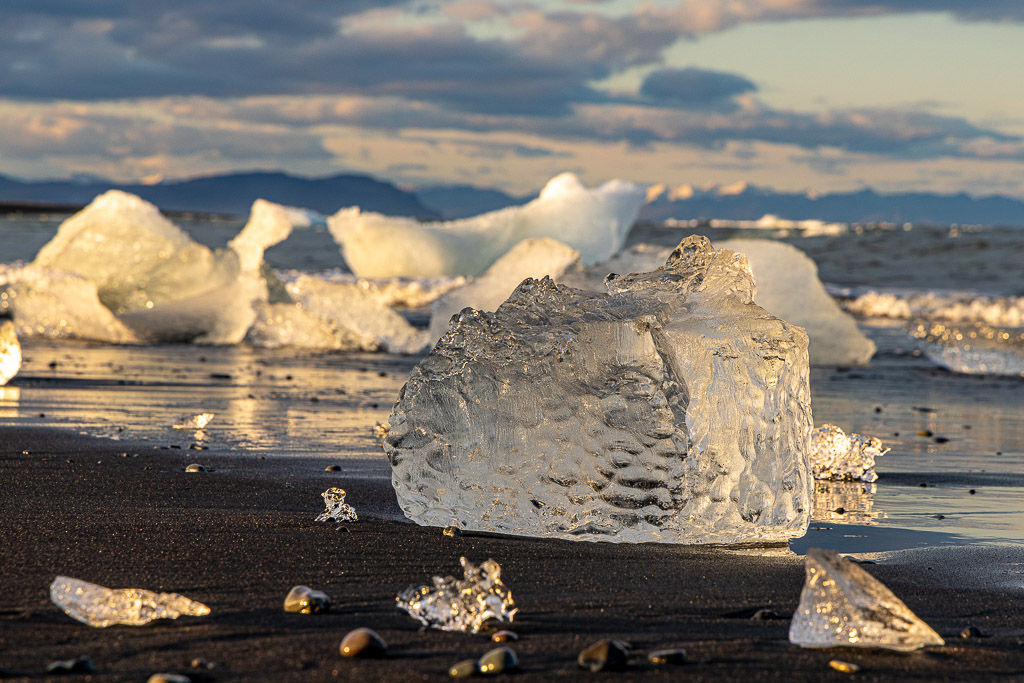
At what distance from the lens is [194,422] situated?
4879 millimetres

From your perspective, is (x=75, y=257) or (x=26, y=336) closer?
(x=26, y=336)

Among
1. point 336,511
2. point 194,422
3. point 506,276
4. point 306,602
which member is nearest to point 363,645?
point 306,602

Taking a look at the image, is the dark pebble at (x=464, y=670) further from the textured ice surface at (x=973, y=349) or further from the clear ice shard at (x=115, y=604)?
the textured ice surface at (x=973, y=349)

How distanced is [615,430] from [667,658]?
1.10 metres

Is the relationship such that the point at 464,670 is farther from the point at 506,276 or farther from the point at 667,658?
the point at 506,276

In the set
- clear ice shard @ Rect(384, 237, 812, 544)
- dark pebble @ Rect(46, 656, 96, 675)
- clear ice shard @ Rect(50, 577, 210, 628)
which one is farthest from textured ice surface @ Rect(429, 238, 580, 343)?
dark pebble @ Rect(46, 656, 96, 675)

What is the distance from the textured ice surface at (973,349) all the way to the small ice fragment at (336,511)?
6545mm

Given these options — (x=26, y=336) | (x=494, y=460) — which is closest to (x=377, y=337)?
(x=26, y=336)

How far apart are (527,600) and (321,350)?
23.3ft

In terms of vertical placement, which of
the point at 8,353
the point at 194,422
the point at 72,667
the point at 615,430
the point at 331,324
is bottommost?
the point at 72,667

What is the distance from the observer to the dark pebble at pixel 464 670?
1755 mm

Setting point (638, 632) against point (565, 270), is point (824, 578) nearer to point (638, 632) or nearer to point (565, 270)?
point (638, 632)

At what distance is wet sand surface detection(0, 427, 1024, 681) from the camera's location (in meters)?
1.82

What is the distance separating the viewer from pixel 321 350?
30.0 ft
